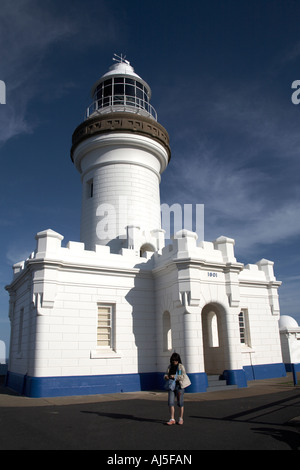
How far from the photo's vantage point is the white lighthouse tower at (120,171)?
1880 centimetres

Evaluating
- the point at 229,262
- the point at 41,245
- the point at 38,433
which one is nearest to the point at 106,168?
the point at 41,245

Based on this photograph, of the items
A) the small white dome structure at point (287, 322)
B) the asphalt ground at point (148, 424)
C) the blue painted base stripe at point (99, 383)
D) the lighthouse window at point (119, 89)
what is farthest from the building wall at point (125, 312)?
the lighthouse window at point (119, 89)

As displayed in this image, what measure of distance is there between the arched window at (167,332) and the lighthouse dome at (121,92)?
12122 mm

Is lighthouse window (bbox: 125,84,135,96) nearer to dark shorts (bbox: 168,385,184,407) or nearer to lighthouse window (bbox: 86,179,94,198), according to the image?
lighthouse window (bbox: 86,179,94,198)

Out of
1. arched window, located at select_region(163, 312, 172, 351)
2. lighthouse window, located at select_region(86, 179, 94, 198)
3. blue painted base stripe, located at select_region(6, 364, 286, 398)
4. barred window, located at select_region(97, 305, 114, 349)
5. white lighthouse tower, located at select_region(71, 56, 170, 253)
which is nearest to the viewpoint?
blue painted base stripe, located at select_region(6, 364, 286, 398)

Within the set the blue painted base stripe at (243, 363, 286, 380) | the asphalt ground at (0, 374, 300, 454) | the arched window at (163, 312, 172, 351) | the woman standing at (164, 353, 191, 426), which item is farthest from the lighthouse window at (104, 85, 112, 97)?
the woman standing at (164, 353, 191, 426)

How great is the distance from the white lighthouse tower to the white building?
0.20 ft

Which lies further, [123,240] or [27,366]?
[123,240]

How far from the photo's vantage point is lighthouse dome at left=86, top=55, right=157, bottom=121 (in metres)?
20.8

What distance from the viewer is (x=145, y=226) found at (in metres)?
19.1

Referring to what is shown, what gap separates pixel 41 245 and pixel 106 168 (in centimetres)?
728

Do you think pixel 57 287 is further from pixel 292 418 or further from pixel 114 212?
pixel 292 418

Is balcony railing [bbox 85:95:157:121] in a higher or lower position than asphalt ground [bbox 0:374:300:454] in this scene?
higher

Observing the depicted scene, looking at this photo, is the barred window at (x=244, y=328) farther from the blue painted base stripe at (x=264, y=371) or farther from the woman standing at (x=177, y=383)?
the woman standing at (x=177, y=383)
